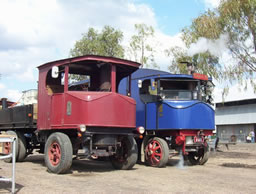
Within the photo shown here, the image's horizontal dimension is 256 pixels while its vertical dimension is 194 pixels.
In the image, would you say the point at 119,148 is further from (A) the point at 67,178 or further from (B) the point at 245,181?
(B) the point at 245,181

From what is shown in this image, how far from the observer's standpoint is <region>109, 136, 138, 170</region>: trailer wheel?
999cm

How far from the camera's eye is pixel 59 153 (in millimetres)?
8969

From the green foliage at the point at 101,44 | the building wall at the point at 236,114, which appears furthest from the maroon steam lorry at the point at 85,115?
the building wall at the point at 236,114

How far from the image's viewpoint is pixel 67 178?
821cm

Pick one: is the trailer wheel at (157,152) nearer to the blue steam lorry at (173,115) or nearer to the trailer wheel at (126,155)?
the blue steam lorry at (173,115)

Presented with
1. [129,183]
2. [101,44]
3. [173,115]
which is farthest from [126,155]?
[101,44]

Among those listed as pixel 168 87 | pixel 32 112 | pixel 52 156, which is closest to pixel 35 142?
pixel 32 112

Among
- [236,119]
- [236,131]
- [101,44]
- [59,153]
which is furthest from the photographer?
[236,131]

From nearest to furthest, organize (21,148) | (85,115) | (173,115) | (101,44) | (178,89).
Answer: (85,115) → (173,115) → (178,89) → (21,148) → (101,44)

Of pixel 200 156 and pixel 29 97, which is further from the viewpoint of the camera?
pixel 29 97

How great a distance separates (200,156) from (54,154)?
18.4 feet

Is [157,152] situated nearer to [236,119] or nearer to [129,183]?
[129,183]

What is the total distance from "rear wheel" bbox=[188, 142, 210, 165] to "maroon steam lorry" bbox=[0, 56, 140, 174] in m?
3.25

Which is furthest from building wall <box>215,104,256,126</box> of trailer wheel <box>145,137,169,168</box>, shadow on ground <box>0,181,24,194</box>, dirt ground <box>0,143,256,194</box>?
shadow on ground <box>0,181,24,194</box>
